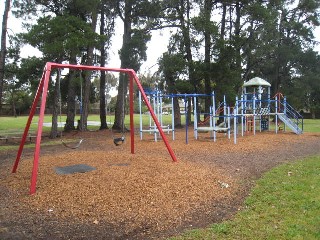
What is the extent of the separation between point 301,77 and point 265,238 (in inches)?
1374

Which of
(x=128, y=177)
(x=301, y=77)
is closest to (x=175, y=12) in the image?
(x=301, y=77)

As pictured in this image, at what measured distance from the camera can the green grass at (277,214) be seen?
4.27 m

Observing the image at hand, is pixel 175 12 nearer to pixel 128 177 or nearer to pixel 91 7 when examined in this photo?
pixel 91 7

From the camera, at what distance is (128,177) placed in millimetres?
6891

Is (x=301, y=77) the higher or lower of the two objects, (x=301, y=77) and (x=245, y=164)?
the higher

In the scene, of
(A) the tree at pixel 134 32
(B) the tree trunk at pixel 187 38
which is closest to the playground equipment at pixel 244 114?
(B) the tree trunk at pixel 187 38

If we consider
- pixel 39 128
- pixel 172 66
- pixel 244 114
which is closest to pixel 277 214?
pixel 39 128

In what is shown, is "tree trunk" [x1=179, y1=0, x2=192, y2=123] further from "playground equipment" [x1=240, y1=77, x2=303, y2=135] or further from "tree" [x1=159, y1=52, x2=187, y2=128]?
"playground equipment" [x1=240, y1=77, x2=303, y2=135]

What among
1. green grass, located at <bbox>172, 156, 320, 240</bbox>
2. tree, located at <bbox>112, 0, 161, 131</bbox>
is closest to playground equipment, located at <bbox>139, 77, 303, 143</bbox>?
tree, located at <bbox>112, 0, 161, 131</bbox>

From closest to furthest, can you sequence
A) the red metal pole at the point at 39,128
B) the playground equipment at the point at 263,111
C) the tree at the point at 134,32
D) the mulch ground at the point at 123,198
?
the mulch ground at the point at 123,198 → the red metal pole at the point at 39,128 → the playground equipment at the point at 263,111 → the tree at the point at 134,32

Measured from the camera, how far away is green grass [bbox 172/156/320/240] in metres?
4.27

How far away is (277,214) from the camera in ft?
16.4

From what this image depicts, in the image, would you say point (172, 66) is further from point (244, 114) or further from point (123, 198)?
point (123, 198)

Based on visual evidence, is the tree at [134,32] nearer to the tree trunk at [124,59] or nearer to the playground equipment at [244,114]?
the tree trunk at [124,59]
